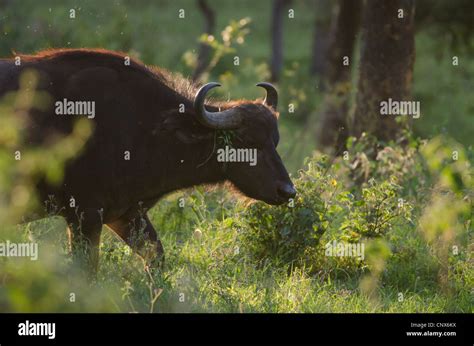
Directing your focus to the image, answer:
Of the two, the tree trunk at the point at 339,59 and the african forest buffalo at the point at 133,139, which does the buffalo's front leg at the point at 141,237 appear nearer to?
the african forest buffalo at the point at 133,139

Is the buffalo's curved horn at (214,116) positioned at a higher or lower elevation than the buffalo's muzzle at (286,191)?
higher

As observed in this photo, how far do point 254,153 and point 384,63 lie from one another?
14.2ft

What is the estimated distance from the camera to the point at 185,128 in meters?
8.66

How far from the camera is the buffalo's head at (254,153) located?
8.63 m

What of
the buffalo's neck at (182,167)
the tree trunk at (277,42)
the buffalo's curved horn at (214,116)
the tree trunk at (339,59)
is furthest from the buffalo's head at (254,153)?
the tree trunk at (277,42)

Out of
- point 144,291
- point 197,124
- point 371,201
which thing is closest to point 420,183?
point 371,201

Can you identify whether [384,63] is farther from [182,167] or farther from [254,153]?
[182,167]

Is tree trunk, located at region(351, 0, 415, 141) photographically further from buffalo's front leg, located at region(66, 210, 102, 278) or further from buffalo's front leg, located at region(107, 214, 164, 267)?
buffalo's front leg, located at region(66, 210, 102, 278)

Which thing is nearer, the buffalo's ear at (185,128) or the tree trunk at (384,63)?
the buffalo's ear at (185,128)

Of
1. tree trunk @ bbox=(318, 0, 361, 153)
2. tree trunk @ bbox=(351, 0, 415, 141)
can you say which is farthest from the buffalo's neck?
tree trunk @ bbox=(318, 0, 361, 153)

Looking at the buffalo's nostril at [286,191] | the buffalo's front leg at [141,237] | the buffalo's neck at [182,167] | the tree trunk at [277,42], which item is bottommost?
the buffalo's front leg at [141,237]

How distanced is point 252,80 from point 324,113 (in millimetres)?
11056

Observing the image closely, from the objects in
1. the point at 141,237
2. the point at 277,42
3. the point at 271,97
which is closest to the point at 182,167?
the point at 141,237

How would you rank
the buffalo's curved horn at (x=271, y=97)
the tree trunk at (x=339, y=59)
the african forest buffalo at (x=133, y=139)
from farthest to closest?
the tree trunk at (x=339, y=59), the buffalo's curved horn at (x=271, y=97), the african forest buffalo at (x=133, y=139)
